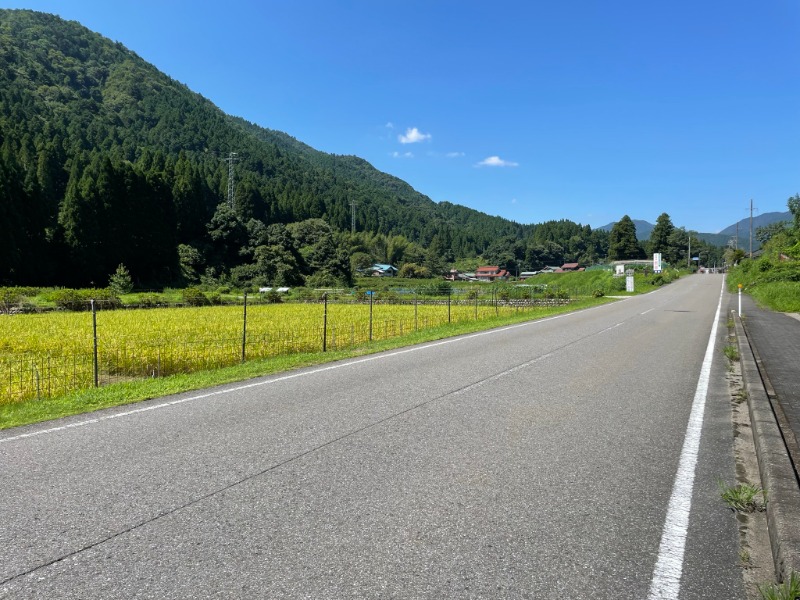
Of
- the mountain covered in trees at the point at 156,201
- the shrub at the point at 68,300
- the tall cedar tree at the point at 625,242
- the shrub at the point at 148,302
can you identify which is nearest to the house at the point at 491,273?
the mountain covered in trees at the point at 156,201

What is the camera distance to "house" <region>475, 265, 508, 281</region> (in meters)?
137

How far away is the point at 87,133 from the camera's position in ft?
398

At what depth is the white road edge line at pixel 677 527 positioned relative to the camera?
2645 mm

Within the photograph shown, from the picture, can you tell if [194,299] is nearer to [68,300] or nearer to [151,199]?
[68,300]

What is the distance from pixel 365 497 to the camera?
12.0ft

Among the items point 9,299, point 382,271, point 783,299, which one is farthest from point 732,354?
point 382,271

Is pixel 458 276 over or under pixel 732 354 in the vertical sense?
over

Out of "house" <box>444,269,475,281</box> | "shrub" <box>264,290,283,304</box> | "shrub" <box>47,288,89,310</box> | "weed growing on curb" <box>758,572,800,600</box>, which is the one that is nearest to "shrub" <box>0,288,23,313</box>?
"shrub" <box>47,288,89,310</box>

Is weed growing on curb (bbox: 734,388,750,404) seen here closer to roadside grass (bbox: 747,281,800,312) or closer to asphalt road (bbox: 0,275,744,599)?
asphalt road (bbox: 0,275,744,599)

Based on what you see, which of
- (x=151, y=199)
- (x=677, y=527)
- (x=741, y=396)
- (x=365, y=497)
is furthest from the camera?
(x=151, y=199)

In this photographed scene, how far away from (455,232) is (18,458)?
184 meters

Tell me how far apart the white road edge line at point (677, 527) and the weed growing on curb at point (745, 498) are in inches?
9.6

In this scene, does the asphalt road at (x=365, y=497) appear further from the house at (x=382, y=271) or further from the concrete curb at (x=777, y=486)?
the house at (x=382, y=271)

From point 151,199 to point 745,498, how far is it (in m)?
84.0
